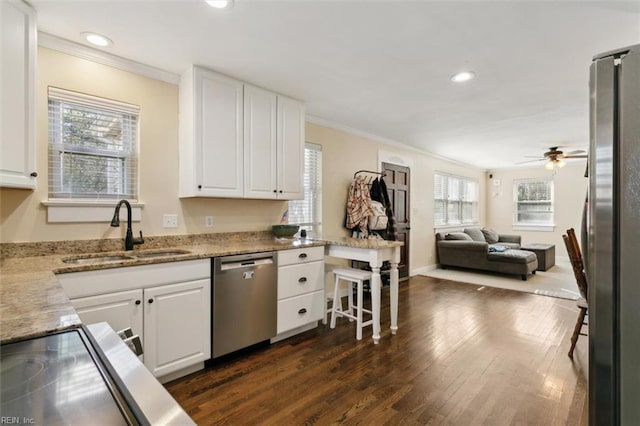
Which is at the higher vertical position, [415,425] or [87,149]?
[87,149]

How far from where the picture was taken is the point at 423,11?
1835mm

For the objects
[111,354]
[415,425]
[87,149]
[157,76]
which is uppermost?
[157,76]

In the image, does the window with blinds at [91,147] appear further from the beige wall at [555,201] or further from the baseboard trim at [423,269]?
the beige wall at [555,201]

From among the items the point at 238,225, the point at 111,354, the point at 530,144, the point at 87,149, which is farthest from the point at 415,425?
the point at 530,144

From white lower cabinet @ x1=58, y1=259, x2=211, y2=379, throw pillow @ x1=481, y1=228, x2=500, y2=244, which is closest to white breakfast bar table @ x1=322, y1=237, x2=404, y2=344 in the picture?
white lower cabinet @ x1=58, y1=259, x2=211, y2=379

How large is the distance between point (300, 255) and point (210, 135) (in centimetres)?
137

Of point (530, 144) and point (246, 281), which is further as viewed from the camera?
point (530, 144)

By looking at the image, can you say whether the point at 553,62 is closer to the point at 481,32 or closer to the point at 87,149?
the point at 481,32

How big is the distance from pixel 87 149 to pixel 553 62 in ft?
12.2

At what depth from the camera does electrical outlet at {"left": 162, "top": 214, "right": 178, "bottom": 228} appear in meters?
2.71

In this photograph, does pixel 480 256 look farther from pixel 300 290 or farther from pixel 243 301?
pixel 243 301

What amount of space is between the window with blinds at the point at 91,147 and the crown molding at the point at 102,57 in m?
0.29

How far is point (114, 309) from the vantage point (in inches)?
76.2

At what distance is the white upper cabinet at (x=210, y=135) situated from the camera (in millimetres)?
2602
